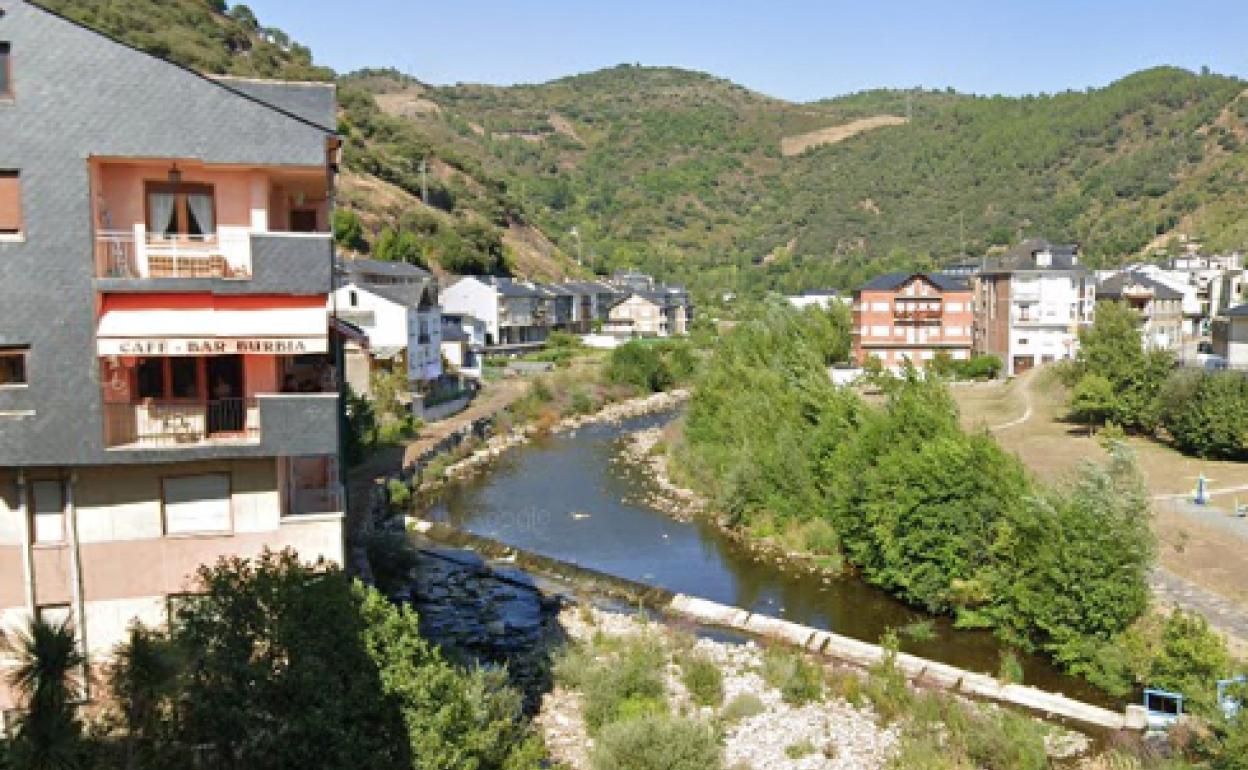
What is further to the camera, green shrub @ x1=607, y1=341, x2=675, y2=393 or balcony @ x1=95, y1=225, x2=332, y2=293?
green shrub @ x1=607, y1=341, x2=675, y2=393

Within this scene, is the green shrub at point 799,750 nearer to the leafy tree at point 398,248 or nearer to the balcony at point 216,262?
the balcony at point 216,262

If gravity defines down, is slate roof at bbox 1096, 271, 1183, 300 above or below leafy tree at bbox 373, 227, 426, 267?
below

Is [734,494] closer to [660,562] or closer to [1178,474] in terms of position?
[660,562]

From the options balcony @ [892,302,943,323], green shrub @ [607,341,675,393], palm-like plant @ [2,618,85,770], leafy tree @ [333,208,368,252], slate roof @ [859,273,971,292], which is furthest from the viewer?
leafy tree @ [333,208,368,252]

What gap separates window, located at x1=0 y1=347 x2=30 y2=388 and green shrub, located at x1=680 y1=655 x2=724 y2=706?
493 inches

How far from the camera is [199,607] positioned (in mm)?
10633

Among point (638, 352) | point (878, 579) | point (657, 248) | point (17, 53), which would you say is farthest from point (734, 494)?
point (657, 248)

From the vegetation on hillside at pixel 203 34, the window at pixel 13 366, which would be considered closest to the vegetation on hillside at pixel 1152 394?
the window at pixel 13 366

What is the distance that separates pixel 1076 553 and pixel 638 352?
5123 centimetres

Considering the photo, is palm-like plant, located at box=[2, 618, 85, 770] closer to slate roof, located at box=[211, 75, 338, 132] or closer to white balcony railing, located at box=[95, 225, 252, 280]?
white balcony railing, located at box=[95, 225, 252, 280]

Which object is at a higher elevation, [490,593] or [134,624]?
[134,624]

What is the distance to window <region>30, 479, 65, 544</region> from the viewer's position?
12164 mm

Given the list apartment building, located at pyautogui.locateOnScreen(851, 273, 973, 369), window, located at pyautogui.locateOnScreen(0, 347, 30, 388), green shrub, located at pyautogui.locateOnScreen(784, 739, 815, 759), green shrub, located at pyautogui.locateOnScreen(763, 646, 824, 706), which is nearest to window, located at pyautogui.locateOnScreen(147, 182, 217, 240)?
window, located at pyautogui.locateOnScreen(0, 347, 30, 388)

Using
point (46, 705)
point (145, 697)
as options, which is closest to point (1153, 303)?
point (145, 697)
